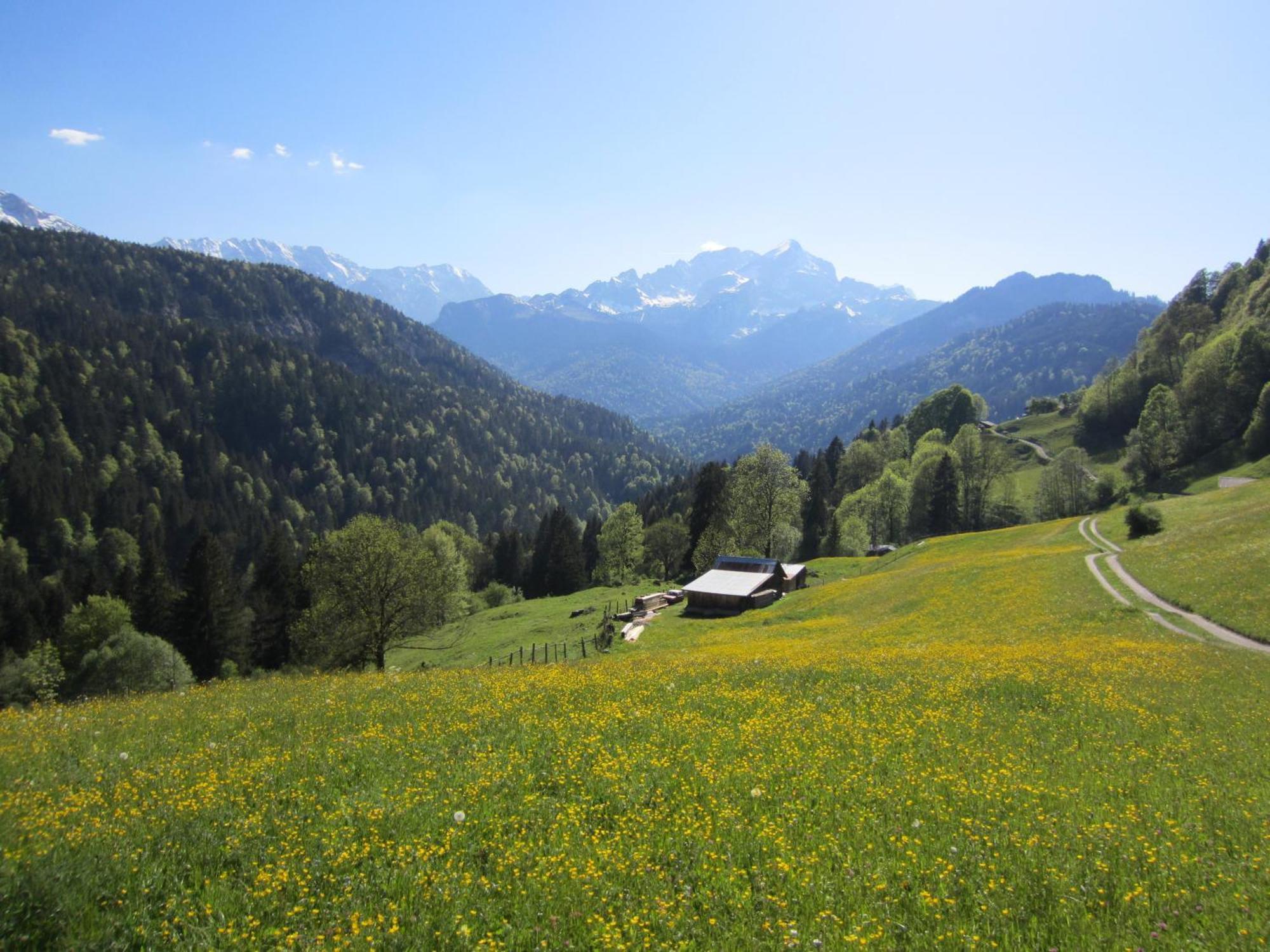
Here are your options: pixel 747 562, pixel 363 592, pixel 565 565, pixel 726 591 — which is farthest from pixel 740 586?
pixel 565 565

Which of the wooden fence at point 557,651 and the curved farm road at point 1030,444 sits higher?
the curved farm road at point 1030,444

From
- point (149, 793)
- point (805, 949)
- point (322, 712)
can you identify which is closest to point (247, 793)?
point (149, 793)

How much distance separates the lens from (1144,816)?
402 inches

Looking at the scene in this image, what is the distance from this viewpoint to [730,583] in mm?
61281

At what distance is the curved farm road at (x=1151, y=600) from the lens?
28.6m

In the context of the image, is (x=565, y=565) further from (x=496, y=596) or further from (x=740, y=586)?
(x=740, y=586)

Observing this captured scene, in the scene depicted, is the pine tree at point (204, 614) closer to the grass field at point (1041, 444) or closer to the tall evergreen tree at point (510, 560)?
the tall evergreen tree at point (510, 560)

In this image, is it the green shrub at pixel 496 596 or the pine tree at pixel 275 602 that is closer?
the pine tree at pixel 275 602

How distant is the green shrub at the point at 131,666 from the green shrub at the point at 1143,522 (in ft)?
271

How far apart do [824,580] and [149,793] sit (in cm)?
6954

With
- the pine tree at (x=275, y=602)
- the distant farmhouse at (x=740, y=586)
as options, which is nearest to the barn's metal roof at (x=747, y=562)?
the distant farmhouse at (x=740, y=586)

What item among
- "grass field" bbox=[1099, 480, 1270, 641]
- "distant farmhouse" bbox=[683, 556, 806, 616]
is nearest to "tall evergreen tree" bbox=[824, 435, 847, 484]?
"distant farmhouse" bbox=[683, 556, 806, 616]

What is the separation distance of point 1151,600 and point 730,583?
107 feet

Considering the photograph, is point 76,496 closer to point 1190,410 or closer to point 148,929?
point 148,929
